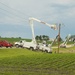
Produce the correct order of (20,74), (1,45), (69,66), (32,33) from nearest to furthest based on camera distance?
(20,74), (69,66), (1,45), (32,33)

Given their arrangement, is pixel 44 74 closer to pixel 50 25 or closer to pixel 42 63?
pixel 42 63

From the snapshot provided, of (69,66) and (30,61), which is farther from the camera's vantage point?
(30,61)

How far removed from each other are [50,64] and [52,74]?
10.8 meters

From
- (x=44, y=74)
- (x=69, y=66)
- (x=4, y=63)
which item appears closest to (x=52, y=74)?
(x=44, y=74)

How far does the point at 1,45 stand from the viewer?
85938mm

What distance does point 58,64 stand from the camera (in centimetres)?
4012

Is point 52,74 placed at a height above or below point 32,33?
below

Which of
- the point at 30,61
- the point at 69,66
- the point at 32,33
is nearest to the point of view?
the point at 69,66

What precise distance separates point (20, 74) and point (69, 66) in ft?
40.8

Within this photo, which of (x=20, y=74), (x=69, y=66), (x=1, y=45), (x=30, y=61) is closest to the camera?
(x=20, y=74)

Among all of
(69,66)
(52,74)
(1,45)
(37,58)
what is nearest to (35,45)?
(1,45)

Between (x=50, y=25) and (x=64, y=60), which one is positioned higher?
(x=50, y=25)

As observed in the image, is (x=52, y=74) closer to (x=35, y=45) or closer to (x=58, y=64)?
(x=58, y=64)

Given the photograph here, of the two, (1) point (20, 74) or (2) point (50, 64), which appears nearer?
(1) point (20, 74)
